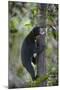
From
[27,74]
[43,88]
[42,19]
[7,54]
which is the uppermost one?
[42,19]

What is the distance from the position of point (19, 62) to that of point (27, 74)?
11 centimetres

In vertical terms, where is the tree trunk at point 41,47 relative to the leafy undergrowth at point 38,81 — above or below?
above

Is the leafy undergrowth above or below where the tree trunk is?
below

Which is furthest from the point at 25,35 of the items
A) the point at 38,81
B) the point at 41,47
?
the point at 38,81

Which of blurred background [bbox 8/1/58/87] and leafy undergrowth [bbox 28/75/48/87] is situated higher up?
blurred background [bbox 8/1/58/87]

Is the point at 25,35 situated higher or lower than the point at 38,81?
higher

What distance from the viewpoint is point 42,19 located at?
1.52 meters

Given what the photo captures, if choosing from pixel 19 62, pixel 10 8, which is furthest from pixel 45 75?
pixel 10 8

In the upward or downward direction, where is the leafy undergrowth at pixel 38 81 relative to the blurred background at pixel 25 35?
downward

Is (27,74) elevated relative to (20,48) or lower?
lower

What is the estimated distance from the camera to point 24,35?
149cm

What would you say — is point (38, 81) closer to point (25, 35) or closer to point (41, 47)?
point (41, 47)

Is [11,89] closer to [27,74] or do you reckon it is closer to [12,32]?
[27,74]

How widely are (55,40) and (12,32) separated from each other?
0.34 m
